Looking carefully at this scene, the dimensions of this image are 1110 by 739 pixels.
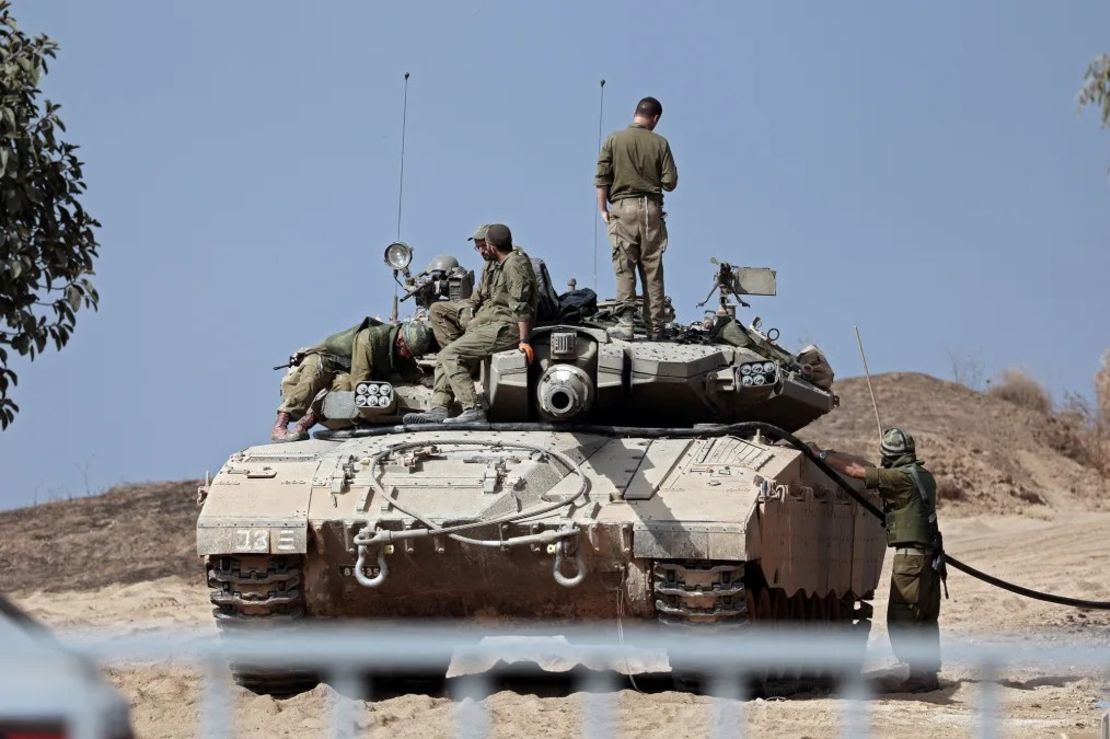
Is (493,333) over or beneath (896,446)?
over

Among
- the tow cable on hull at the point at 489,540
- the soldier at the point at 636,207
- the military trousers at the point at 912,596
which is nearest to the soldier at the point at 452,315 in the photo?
the soldier at the point at 636,207

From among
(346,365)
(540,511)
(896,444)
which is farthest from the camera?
(346,365)

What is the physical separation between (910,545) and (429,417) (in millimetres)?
3482

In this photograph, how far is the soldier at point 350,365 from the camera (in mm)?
13281

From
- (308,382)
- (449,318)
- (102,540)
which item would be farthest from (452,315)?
(102,540)

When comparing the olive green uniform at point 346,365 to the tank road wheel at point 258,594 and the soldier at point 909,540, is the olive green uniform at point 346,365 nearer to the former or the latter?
the tank road wheel at point 258,594

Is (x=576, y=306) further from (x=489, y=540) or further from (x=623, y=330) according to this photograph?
(x=489, y=540)

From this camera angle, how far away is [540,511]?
Answer: 1091 cm

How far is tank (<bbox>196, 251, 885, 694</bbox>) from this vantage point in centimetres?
1088

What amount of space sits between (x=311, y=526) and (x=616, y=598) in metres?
1.84

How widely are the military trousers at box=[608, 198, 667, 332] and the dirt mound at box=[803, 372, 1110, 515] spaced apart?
15.6 m

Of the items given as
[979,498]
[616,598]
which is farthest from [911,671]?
[979,498]

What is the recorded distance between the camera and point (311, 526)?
1108cm

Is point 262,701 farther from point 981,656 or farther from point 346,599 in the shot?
point 981,656
